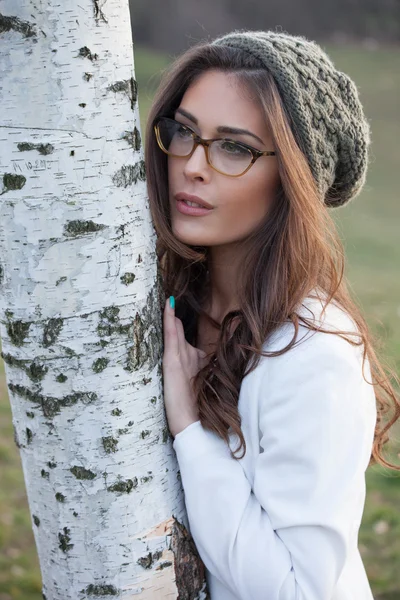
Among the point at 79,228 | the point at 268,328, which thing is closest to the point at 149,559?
the point at 268,328

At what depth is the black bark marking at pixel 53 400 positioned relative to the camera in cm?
164

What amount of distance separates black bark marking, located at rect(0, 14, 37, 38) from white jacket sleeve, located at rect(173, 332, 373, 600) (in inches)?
36.6

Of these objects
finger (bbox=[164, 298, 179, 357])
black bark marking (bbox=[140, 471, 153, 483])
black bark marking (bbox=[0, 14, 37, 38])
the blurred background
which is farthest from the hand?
black bark marking (bbox=[0, 14, 37, 38])

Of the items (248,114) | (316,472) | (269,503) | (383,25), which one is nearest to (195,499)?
(269,503)

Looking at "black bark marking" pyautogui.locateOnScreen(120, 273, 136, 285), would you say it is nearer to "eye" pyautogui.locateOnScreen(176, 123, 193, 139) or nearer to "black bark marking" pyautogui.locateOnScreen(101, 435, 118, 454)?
"black bark marking" pyautogui.locateOnScreen(101, 435, 118, 454)

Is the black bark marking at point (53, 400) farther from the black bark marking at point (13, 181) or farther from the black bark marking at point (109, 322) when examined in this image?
the black bark marking at point (13, 181)

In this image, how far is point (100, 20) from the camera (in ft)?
5.00

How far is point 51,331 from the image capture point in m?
1.60

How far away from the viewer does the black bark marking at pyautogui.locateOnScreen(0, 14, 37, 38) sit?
4.80ft

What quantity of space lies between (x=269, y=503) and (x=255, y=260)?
700 millimetres

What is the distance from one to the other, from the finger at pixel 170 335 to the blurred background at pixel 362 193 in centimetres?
68

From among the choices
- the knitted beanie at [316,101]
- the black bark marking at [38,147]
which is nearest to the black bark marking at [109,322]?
the black bark marking at [38,147]

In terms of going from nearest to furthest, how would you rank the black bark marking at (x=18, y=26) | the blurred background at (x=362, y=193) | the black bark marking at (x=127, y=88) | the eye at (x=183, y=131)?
the black bark marking at (x=18, y=26) < the black bark marking at (x=127, y=88) < the eye at (x=183, y=131) < the blurred background at (x=362, y=193)

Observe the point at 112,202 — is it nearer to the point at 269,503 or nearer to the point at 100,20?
the point at 100,20
